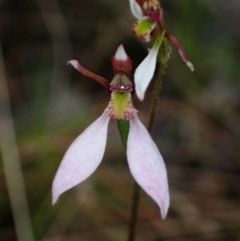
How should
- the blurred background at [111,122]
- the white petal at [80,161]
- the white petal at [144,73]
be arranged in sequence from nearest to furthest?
the white petal at [144,73]
the white petal at [80,161]
the blurred background at [111,122]

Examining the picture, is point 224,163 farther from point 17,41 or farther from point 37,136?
point 17,41

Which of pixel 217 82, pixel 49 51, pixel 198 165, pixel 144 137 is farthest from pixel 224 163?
pixel 144 137

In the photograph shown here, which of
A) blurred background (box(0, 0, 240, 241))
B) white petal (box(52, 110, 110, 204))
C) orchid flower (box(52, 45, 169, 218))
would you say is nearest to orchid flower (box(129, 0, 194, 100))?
orchid flower (box(52, 45, 169, 218))

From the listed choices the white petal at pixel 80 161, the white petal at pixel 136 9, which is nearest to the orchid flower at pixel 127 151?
the white petal at pixel 80 161

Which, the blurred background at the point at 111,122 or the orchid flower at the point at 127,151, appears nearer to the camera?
the orchid flower at the point at 127,151

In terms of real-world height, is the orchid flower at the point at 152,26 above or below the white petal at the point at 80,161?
above

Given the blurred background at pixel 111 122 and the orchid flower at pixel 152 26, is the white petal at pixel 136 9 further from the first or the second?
the blurred background at pixel 111 122
